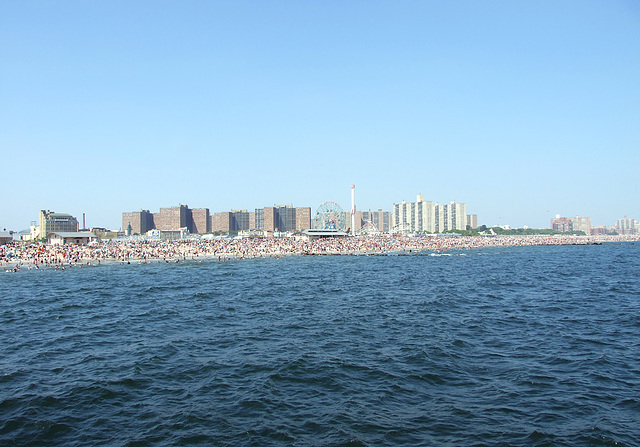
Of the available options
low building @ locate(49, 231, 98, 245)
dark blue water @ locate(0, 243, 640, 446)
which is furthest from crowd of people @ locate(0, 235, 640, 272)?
dark blue water @ locate(0, 243, 640, 446)

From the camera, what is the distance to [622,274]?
55.1 metres

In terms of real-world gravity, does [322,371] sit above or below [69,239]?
below

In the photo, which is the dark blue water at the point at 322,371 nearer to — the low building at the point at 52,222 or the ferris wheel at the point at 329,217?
the ferris wheel at the point at 329,217

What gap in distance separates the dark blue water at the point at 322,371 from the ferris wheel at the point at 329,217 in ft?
448

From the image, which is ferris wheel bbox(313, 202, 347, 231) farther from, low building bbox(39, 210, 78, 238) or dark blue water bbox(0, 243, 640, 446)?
dark blue water bbox(0, 243, 640, 446)

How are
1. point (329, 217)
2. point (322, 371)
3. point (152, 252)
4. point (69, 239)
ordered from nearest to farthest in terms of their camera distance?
1. point (322, 371)
2. point (152, 252)
3. point (69, 239)
4. point (329, 217)

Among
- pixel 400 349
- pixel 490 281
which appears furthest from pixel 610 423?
pixel 490 281

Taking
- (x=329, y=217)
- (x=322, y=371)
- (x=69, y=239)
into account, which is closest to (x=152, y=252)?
(x=69, y=239)

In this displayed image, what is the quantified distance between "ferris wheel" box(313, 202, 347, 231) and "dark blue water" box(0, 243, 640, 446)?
136594 mm

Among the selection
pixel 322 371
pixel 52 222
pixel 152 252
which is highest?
pixel 52 222

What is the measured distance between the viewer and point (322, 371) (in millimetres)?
17172

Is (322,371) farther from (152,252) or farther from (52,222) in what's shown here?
(52,222)

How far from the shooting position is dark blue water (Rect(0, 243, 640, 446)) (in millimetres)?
12266

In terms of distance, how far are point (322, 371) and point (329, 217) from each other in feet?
517
